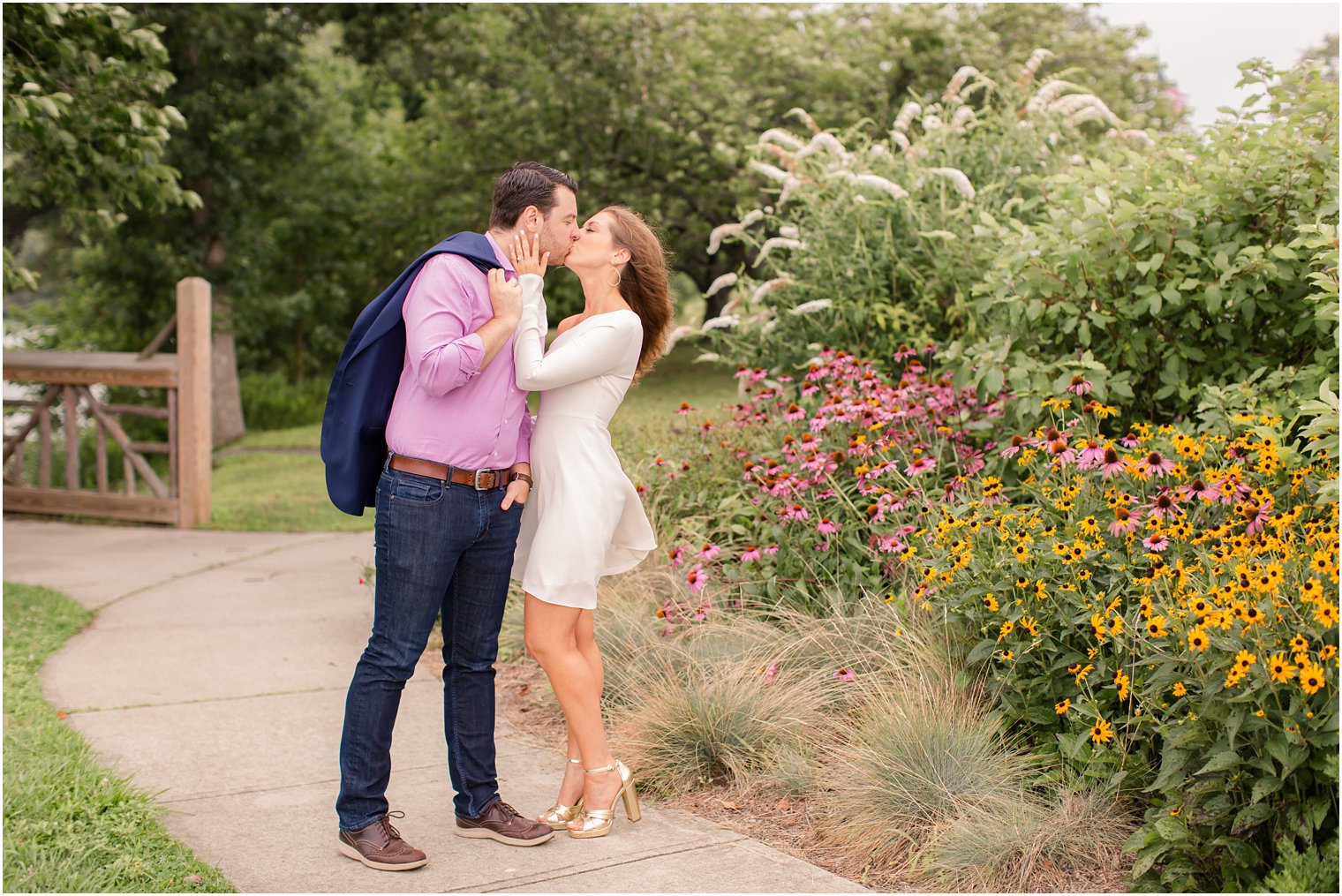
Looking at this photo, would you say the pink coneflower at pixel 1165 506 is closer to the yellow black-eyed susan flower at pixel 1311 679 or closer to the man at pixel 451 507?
the yellow black-eyed susan flower at pixel 1311 679

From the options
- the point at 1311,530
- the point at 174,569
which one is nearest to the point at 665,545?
the point at 1311,530

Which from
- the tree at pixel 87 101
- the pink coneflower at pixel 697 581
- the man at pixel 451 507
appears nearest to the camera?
the man at pixel 451 507

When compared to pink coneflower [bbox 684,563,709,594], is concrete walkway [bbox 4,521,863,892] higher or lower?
lower

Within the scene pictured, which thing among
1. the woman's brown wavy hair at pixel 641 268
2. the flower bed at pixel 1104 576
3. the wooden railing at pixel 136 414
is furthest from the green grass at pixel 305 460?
the woman's brown wavy hair at pixel 641 268

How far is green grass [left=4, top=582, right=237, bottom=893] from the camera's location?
3400 millimetres

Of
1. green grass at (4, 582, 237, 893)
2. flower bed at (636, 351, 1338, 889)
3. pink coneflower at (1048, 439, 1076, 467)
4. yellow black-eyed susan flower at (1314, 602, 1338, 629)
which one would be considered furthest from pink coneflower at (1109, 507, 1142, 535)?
green grass at (4, 582, 237, 893)

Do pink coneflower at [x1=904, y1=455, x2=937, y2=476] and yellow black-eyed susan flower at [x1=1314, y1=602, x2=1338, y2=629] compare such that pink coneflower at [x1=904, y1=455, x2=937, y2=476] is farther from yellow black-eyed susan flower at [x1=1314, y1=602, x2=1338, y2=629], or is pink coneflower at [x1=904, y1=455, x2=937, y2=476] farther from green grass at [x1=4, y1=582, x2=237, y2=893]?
green grass at [x1=4, y1=582, x2=237, y2=893]

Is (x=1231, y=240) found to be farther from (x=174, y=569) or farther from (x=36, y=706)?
(x=174, y=569)

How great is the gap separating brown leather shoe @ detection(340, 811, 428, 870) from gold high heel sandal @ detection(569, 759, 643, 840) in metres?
0.50

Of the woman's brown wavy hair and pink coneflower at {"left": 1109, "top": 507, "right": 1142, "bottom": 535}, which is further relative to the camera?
the woman's brown wavy hair

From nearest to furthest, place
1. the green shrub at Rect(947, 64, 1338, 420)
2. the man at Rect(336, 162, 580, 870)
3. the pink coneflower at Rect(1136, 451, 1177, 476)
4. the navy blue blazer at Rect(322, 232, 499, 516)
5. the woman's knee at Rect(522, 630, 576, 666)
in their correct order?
1. the man at Rect(336, 162, 580, 870)
2. the navy blue blazer at Rect(322, 232, 499, 516)
3. the woman's knee at Rect(522, 630, 576, 666)
4. the pink coneflower at Rect(1136, 451, 1177, 476)
5. the green shrub at Rect(947, 64, 1338, 420)

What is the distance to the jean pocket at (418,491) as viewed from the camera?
350cm

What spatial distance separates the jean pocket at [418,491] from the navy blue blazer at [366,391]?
21cm

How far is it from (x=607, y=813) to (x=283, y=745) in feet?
5.28
